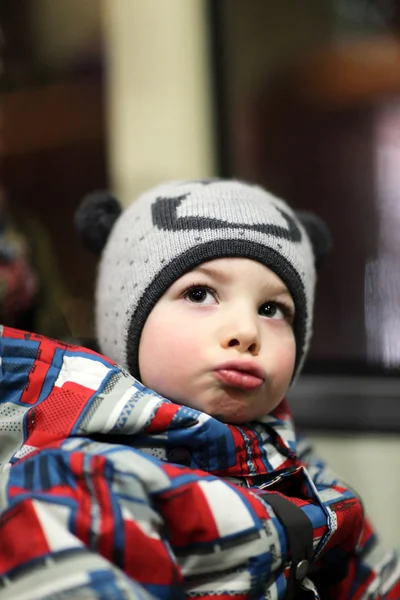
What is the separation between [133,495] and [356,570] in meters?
0.37

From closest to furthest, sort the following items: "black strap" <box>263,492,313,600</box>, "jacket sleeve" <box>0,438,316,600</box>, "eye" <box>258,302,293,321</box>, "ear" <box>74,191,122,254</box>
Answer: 1. "jacket sleeve" <box>0,438,316,600</box>
2. "black strap" <box>263,492,313,600</box>
3. "eye" <box>258,302,293,321</box>
4. "ear" <box>74,191,122,254</box>

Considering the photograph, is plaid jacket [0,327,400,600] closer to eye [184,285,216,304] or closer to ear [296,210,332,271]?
eye [184,285,216,304]

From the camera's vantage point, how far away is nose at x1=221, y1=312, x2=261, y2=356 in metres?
0.63

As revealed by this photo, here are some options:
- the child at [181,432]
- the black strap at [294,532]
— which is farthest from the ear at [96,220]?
the black strap at [294,532]

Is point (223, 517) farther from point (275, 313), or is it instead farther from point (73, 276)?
point (73, 276)

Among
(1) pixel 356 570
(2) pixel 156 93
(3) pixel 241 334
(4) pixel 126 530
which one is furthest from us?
(2) pixel 156 93

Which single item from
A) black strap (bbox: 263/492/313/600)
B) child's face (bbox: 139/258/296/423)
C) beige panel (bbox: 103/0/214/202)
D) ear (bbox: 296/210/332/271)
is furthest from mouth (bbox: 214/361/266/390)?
beige panel (bbox: 103/0/214/202)

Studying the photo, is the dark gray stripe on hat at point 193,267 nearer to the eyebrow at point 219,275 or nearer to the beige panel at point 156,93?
the eyebrow at point 219,275

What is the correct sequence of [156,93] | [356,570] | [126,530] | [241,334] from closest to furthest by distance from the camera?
[126,530] < [241,334] < [356,570] < [156,93]

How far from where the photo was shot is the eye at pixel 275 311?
27.6 inches

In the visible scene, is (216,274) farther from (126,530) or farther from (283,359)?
(126,530)

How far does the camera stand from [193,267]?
27.1 inches

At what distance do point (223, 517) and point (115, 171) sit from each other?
985 mm

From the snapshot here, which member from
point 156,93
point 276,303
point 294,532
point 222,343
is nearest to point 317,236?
point 276,303
